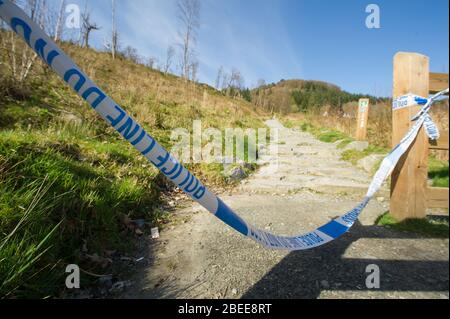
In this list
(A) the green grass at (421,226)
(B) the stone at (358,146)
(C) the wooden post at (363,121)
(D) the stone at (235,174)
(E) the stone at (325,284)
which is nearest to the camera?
(A) the green grass at (421,226)

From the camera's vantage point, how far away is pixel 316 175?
15.6 feet

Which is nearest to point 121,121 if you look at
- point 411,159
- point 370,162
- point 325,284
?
point 325,284

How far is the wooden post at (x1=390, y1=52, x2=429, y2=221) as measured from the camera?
1921mm

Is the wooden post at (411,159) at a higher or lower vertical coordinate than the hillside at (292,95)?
lower

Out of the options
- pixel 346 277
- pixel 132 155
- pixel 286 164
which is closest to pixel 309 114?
pixel 286 164

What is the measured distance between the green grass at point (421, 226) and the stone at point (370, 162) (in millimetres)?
2741

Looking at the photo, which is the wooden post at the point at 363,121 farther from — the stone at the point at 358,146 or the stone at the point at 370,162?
the stone at the point at 370,162

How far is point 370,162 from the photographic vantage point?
16.1 feet

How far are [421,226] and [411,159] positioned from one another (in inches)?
23.4

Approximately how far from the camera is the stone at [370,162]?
4.73 metres

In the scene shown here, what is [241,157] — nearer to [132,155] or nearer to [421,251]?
[132,155]

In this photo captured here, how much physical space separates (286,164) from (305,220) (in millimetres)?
3124

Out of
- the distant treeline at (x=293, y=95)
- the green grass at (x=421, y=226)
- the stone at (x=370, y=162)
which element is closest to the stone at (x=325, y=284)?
the green grass at (x=421, y=226)

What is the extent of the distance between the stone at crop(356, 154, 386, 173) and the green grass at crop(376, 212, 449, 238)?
8.99ft
